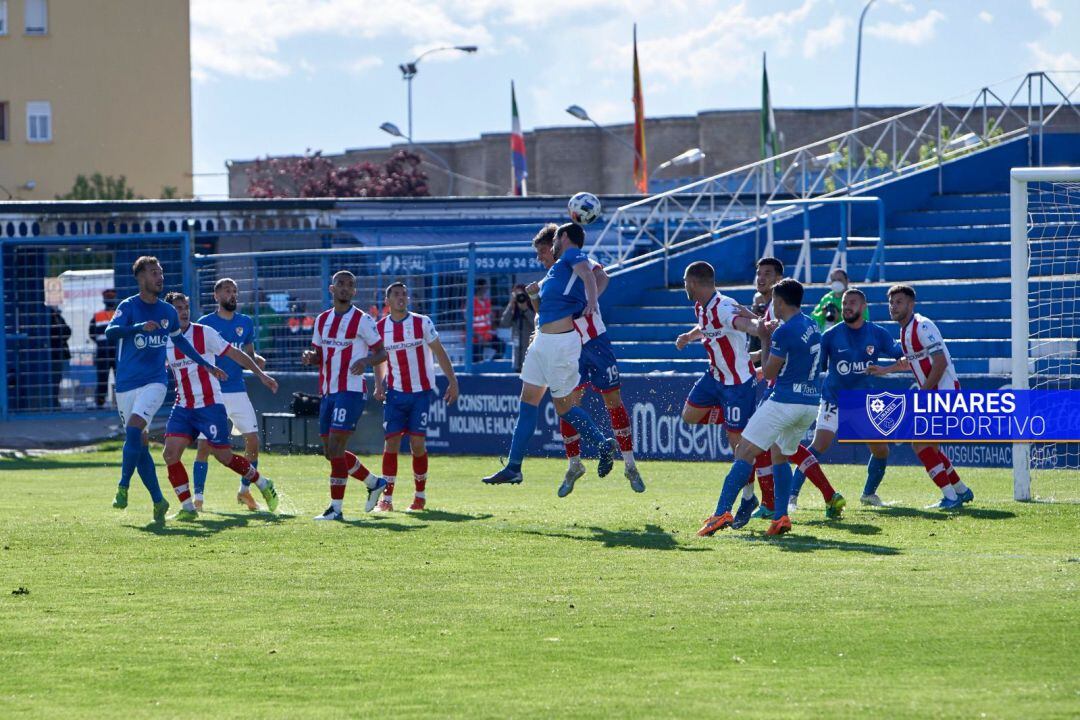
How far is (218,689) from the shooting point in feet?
23.7

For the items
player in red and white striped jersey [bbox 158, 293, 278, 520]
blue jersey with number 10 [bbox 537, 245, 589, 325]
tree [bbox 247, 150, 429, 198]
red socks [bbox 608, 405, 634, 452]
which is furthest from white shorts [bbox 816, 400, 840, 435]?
tree [bbox 247, 150, 429, 198]

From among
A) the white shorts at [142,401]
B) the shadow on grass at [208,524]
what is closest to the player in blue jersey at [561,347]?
the shadow on grass at [208,524]

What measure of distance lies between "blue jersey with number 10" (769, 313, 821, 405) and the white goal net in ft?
11.2

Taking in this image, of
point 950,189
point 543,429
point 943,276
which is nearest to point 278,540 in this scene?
point 543,429

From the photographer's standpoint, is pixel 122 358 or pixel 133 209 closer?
pixel 122 358

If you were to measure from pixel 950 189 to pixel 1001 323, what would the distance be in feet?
24.1

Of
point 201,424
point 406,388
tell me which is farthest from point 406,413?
point 201,424

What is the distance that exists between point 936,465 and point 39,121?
52062 millimetres

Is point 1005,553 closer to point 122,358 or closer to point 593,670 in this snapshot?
point 593,670

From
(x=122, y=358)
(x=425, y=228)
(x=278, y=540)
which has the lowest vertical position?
(x=278, y=540)

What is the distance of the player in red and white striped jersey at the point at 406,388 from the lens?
14.4 meters

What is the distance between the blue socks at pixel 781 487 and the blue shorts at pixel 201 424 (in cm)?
479

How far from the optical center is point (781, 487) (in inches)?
480

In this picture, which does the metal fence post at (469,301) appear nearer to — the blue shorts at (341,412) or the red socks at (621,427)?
the blue shorts at (341,412)
